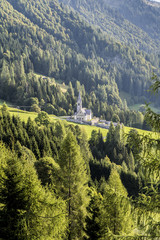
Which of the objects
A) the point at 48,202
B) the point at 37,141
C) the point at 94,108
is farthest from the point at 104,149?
the point at 94,108

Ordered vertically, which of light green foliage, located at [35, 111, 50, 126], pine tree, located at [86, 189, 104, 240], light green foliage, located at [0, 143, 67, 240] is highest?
light green foliage, located at [35, 111, 50, 126]

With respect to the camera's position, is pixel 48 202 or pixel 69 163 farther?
pixel 69 163

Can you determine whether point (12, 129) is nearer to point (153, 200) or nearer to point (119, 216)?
point (119, 216)

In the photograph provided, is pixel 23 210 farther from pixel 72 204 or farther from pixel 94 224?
pixel 72 204

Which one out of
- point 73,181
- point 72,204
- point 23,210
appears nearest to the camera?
point 23,210

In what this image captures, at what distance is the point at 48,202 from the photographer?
16469 millimetres

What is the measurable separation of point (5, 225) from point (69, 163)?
9.92m

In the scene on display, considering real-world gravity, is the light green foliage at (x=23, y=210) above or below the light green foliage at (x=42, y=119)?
below

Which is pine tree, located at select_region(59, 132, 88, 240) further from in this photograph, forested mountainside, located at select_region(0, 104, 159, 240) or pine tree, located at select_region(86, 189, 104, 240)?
pine tree, located at select_region(86, 189, 104, 240)

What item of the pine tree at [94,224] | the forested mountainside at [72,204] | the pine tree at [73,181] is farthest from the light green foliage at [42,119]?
the pine tree at [94,224]

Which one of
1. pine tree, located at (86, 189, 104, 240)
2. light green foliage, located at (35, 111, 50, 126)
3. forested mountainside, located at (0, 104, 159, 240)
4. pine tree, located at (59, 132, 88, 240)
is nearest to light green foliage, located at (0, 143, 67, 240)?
forested mountainside, located at (0, 104, 159, 240)

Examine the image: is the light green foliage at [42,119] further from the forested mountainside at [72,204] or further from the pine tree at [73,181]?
the pine tree at [73,181]

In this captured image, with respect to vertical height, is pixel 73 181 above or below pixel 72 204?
above

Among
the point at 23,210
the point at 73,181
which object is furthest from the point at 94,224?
the point at 23,210
